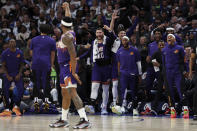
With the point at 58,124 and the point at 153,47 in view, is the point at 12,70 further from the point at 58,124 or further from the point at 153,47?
the point at 58,124

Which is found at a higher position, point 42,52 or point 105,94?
point 42,52

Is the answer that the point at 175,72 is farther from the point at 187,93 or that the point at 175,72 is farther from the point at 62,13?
the point at 62,13

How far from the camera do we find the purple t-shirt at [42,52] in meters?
13.0

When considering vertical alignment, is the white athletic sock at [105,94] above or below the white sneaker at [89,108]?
above

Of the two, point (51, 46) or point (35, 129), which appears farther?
point (51, 46)

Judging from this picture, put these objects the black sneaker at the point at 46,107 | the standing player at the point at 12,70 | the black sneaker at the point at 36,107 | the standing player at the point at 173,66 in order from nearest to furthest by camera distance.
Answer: the standing player at the point at 173,66 < the black sneaker at the point at 36,107 < the black sneaker at the point at 46,107 < the standing player at the point at 12,70

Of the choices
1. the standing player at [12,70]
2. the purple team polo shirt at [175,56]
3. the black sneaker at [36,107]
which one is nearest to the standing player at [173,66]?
the purple team polo shirt at [175,56]

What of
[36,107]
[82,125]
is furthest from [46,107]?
[82,125]

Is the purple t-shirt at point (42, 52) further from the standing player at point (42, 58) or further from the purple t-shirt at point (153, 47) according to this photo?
the purple t-shirt at point (153, 47)

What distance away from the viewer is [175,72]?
12.8 meters

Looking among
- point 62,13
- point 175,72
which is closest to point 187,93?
point 175,72

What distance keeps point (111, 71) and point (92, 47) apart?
0.93m

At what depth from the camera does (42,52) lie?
1303 centimetres

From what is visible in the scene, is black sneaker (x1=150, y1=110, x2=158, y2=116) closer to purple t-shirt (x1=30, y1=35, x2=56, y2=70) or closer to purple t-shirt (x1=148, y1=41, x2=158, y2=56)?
purple t-shirt (x1=148, y1=41, x2=158, y2=56)
